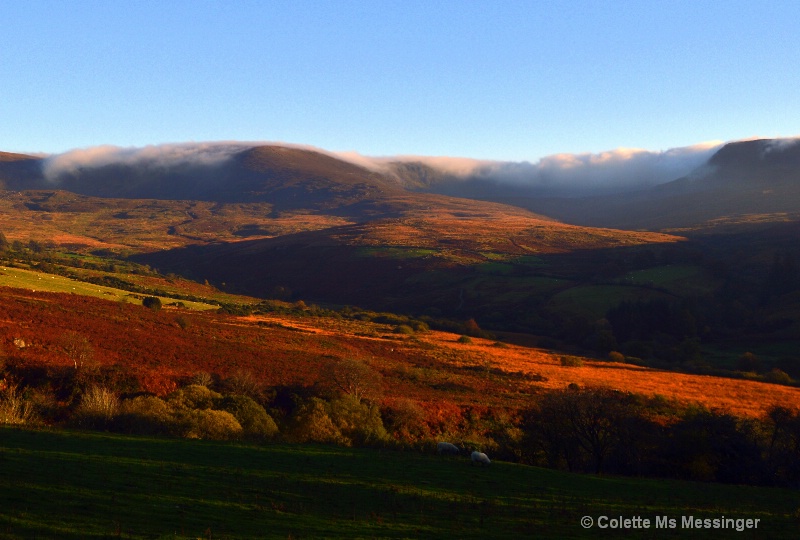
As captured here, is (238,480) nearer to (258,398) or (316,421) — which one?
(316,421)

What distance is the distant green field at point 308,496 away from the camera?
1291cm

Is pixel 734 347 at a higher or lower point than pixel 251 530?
lower

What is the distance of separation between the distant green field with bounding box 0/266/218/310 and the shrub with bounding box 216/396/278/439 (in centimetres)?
4572

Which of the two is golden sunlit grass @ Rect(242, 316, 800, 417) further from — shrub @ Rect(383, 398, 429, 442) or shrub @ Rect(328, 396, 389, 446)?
shrub @ Rect(328, 396, 389, 446)

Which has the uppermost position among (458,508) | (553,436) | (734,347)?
(458,508)

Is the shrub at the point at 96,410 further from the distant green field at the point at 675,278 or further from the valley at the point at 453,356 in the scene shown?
the distant green field at the point at 675,278

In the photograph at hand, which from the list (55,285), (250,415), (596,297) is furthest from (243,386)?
(596,297)

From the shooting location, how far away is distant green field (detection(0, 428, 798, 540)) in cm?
1291

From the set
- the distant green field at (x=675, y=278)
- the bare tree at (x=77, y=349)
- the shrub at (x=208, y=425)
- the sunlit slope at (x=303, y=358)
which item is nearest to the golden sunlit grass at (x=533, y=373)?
the sunlit slope at (x=303, y=358)

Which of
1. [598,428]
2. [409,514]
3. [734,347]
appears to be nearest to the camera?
[409,514]

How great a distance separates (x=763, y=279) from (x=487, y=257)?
197ft

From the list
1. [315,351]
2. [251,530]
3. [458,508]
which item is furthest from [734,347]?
[251,530]

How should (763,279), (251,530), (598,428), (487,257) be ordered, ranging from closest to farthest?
(251,530)
(598,428)
(763,279)
(487,257)

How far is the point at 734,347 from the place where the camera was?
88312 millimetres
